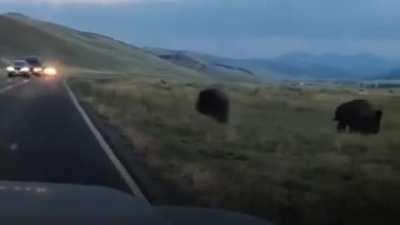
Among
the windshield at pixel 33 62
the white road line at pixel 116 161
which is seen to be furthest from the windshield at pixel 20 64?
the white road line at pixel 116 161

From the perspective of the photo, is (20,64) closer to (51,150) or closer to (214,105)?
(214,105)

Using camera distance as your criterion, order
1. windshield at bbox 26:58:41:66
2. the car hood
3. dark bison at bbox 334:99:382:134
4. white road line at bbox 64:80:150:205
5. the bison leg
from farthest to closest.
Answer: windshield at bbox 26:58:41:66, the bison leg, dark bison at bbox 334:99:382:134, white road line at bbox 64:80:150:205, the car hood

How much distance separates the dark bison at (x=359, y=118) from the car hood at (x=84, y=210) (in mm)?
27255

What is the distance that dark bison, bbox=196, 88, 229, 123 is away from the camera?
3525 centimetres

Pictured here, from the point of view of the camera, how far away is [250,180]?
14.9 metres

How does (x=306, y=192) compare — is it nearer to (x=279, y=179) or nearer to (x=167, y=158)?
(x=279, y=179)

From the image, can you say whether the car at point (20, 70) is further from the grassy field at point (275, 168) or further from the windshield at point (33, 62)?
the grassy field at point (275, 168)

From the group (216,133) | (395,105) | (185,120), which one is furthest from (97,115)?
(395,105)

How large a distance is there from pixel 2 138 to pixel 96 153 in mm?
3490

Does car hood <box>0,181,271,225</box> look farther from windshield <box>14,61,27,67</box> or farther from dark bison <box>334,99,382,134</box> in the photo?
windshield <box>14,61,27,67</box>

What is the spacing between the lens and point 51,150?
19.0 m

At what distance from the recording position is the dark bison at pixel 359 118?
33228 mm

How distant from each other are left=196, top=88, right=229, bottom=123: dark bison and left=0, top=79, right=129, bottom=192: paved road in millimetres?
5427

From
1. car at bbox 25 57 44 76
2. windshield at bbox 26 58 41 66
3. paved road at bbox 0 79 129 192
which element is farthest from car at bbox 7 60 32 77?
paved road at bbox 0 79 129 192
